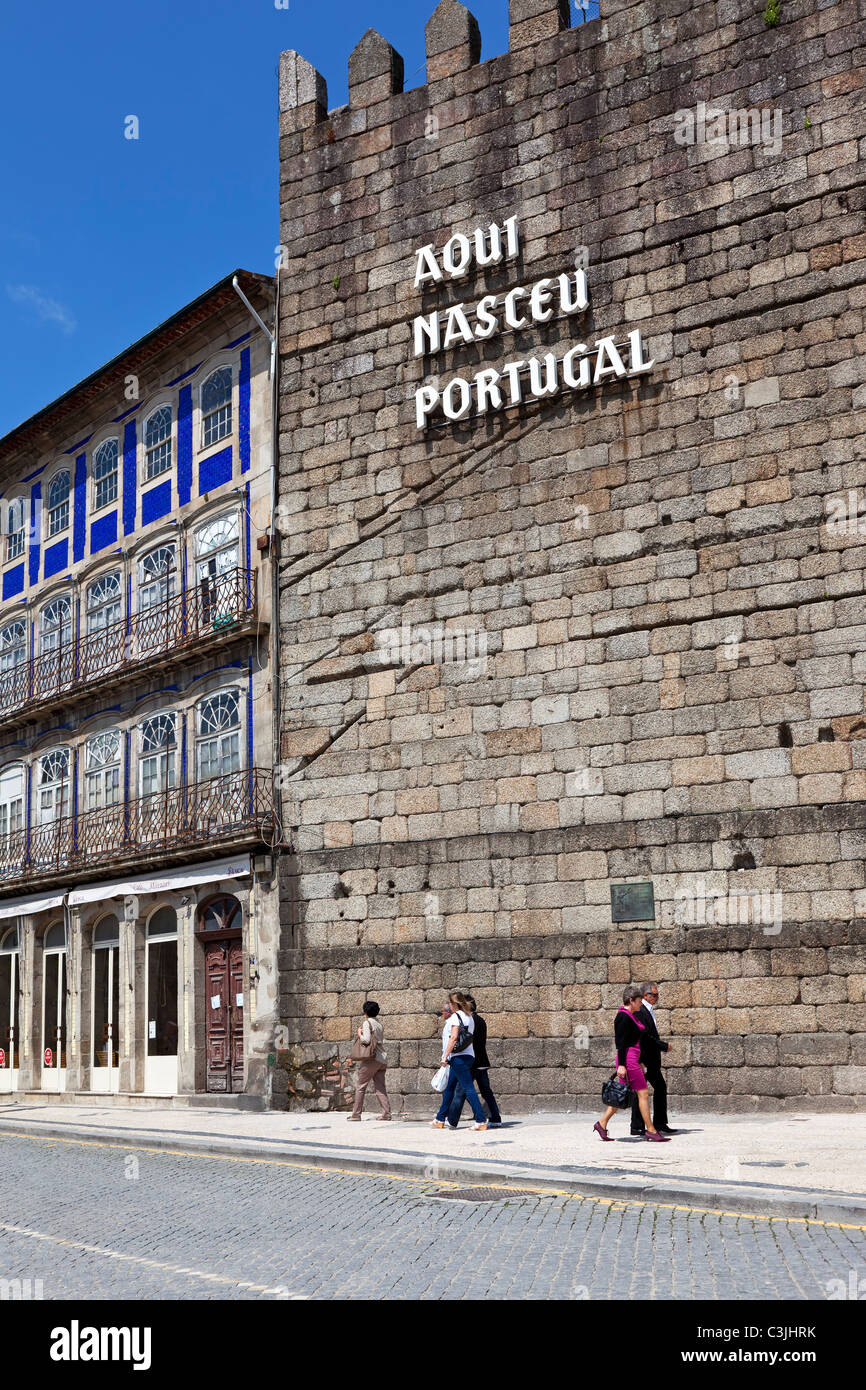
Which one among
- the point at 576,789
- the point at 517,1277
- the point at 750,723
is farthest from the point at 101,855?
the point at 517,1277

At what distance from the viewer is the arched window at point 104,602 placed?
26156 mm

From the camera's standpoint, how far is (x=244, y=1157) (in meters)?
13.9

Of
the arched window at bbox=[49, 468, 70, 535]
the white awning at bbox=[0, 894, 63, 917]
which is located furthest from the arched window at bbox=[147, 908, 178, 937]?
the arched window at bbox=[49, 468, 70, 535]

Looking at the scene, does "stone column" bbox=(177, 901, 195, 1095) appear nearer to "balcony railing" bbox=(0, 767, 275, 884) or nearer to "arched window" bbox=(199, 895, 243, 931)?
"arched window" bbox=(199, 895, 243, 931)

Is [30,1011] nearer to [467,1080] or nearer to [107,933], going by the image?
[107,933]

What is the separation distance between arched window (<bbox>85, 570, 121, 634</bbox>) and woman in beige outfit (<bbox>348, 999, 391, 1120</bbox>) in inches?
441

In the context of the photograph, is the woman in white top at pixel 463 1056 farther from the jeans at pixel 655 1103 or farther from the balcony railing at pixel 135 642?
the balcony railing at pixel 135 642

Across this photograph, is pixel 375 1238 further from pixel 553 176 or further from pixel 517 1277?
pixel 553 176

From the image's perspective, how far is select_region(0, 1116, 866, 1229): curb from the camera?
350 inches

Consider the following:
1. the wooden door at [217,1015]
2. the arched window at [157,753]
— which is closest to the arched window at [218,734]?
the arched window at [157,753]

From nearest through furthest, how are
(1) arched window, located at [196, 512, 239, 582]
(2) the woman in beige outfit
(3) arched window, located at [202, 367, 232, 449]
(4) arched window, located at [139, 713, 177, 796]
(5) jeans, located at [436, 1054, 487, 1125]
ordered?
(5) jeans, located at [436, 1054, 487, 1125]
(2) the woman in beige outfit
(1) arched window, located at [196, 512, 239, 582]
(3) arched window, located at [202, 367, 232, 449]
(4) arched window, located at [139, 713, 177, 796]

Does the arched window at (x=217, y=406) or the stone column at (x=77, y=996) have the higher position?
the arched window at (x=217, y=406)

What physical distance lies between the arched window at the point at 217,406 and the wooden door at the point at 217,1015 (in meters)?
8.03
